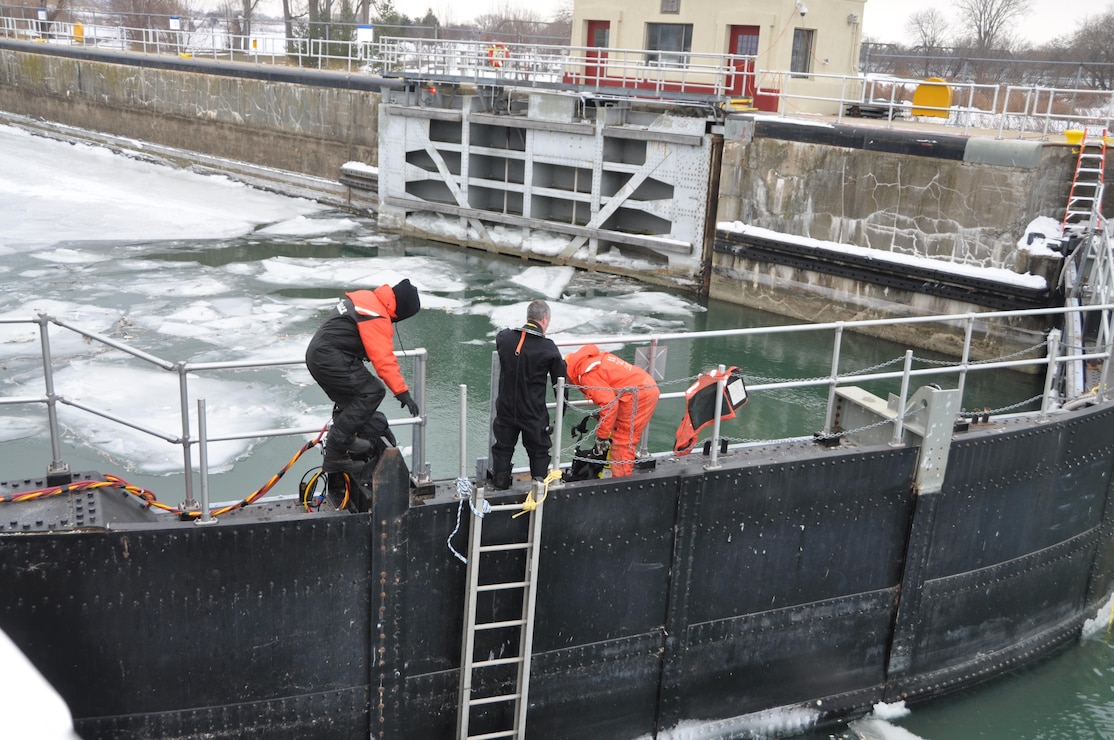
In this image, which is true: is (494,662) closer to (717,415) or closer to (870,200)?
(717,415)

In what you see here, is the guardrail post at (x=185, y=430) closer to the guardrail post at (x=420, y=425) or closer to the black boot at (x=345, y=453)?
the black boot at (x=345, y=453)

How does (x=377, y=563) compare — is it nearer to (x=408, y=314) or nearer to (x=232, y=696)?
(x=232, y=696)

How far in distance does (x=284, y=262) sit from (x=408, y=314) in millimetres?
14656

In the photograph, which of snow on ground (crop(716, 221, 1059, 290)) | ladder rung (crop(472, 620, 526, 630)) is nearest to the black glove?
ladder rung (crop(472, 620, 526, 630))

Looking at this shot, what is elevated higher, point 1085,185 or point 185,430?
point 1085,185

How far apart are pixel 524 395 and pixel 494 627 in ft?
4.67

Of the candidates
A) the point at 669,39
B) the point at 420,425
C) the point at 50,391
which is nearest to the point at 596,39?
the point at 669,39

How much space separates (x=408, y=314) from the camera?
5.17 m

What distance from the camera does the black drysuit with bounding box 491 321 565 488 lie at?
220 inches

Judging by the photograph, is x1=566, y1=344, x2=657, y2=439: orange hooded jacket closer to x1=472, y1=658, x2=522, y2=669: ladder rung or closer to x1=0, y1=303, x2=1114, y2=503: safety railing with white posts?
x1=0, y1=303, x2=1114, y2=503: safety railing with white posts

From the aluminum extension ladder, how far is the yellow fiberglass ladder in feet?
38.1

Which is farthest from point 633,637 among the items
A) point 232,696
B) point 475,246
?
point 475,246

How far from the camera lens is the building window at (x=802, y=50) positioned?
2019cm

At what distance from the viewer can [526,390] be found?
5.62m
